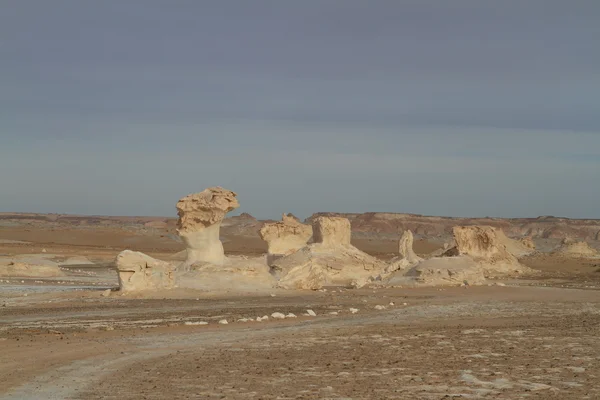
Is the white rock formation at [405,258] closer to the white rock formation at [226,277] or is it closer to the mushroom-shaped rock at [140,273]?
the white rock formation at [226,277]

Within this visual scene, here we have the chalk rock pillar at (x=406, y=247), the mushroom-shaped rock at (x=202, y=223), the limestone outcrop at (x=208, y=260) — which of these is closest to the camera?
the limestone outcrop at (x=208, y=260)

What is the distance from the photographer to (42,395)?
9.09 m

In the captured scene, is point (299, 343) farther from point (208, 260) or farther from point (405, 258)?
point (405, 258)

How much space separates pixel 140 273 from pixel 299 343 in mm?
12577

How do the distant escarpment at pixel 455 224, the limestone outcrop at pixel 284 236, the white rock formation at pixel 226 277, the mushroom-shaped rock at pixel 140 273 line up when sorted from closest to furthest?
1. the mushroom-shaped rock at pixel 140 273
2. the white rock formation at pixel 226 277
3. the limestone outcrop at pixel 284 236
4. the distant escarpment at pixel 455 224

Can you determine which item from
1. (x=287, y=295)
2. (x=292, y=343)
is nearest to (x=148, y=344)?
(x=292, y=343)

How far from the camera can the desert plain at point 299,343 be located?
9.52m

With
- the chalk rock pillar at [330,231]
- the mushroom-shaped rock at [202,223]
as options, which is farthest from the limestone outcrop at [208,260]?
the chalk rock pillar at [330,231]

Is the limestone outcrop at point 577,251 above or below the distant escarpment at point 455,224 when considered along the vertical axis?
below

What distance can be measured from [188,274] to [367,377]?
18.2 metres

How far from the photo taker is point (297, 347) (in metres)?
13.3

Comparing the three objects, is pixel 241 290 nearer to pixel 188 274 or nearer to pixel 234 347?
pixel 188 274

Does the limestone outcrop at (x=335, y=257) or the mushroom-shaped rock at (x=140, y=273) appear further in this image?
the limestone outcrop at (x=335, y=257)

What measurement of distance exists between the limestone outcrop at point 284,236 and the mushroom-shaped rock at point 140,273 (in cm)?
1340
